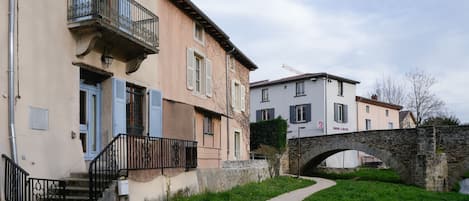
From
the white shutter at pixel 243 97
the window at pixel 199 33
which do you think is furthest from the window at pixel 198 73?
the white shutter at pixel 243 97

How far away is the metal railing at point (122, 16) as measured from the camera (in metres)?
11.4

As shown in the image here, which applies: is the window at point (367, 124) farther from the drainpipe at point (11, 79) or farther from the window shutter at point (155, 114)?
the drainpipe at point (11, 79)

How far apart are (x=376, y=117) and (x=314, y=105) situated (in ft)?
32.3

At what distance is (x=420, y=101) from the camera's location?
177 ft

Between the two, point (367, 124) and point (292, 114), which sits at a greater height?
point (292, 114)

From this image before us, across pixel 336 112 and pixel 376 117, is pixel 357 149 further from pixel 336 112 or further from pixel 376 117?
pixel 376 117

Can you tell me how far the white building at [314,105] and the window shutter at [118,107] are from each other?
90.6 feet

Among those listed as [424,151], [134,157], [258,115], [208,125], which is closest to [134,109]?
[134,157]

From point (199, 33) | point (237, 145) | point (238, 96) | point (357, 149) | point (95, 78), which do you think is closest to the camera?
point (95, 78)

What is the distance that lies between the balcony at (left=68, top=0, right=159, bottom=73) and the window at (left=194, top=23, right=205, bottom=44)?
190 inches

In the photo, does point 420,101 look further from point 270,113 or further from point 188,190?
point 188,190

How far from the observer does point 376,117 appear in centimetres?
4731

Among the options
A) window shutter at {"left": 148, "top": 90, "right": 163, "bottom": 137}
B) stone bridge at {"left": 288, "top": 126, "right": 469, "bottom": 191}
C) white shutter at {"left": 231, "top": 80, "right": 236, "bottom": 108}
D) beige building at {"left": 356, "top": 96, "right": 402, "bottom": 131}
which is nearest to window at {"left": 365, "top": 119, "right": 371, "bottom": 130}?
beige building at {"left": 356, "top": 96, "right": 402, "bottom": 131}

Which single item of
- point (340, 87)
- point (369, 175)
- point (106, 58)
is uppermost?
point (340, 87)
